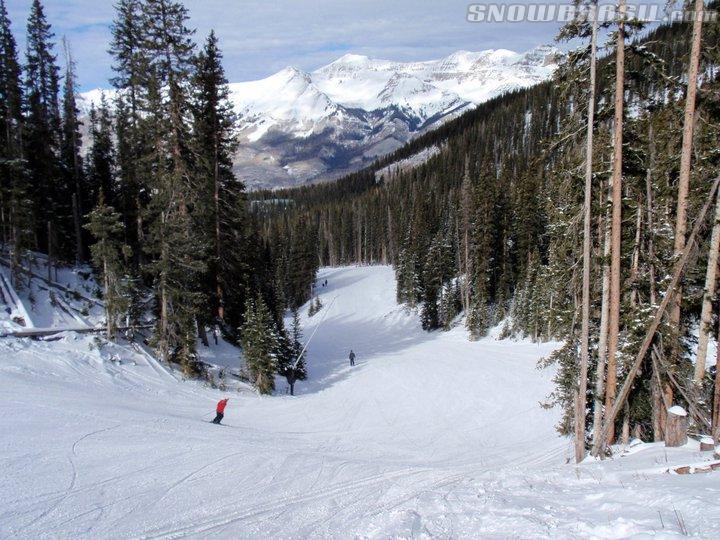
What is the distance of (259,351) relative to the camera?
23859mm

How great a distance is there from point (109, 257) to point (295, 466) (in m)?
14.9

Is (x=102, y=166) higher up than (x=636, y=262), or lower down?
higher up

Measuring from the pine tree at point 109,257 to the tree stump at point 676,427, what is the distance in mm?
20748

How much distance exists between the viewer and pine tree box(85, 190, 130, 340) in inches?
806

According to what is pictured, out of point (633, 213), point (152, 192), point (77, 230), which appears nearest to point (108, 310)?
point (152, 192)

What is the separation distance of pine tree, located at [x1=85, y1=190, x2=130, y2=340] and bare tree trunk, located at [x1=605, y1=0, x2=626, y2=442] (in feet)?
63.3

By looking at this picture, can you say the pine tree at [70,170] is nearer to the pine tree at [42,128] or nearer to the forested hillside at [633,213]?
the pine tree at [42,128]

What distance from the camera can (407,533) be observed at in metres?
6.41

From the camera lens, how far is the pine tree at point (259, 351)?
23756 millimetres

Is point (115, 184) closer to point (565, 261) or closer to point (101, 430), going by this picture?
point (101, 430)

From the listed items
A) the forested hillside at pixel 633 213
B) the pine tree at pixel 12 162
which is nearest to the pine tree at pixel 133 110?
the pine tree at pixel 12 162

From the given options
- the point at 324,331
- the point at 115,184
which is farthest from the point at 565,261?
the point at 324,331

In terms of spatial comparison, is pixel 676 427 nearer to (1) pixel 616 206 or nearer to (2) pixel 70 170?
(1) pixel 616 206

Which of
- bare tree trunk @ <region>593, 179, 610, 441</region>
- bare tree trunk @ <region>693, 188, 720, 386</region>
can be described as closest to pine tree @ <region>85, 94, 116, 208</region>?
bare tree trunk @ <region>593, 179, 610, 441</region>
